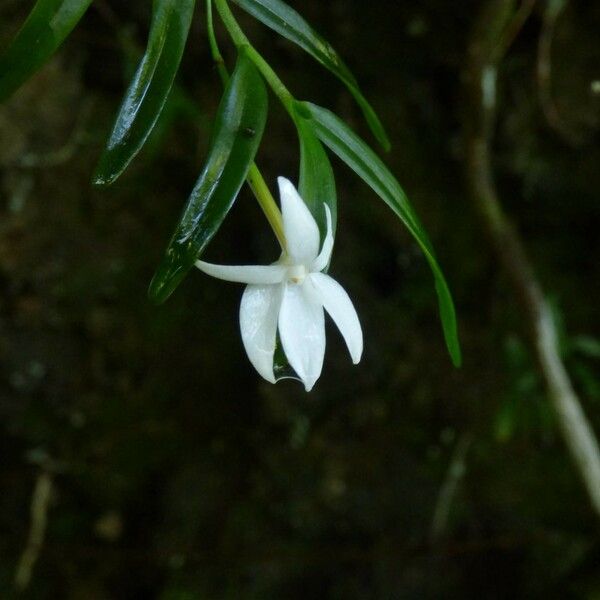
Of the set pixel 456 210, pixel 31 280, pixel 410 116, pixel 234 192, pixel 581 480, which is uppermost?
pixel 410 116

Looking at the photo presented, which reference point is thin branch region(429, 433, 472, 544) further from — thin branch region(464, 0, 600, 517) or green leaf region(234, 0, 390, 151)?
green leaf region(234, 0, 390, 151)

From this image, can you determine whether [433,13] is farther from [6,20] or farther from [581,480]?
[581,480]

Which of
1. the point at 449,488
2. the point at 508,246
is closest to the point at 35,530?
the point at 449,488

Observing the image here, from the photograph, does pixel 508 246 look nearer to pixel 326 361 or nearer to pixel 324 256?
pixel 326 361

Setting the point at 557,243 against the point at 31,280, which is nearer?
the point at 31,280

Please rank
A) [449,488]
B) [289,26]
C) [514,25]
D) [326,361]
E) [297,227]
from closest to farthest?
[297,227]
[289,26]
[514,25]
[326,361]
[449,488]

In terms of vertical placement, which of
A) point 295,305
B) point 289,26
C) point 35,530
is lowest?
point 35,530

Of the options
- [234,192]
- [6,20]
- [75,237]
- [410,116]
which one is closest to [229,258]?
[75,237]

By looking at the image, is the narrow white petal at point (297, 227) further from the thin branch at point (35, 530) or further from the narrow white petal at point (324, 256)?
the thin branch at point (35, 530)
